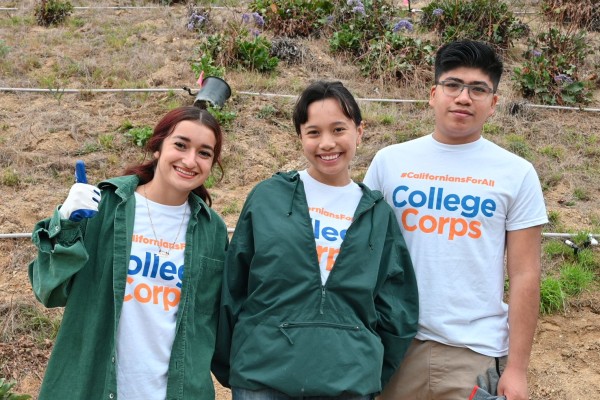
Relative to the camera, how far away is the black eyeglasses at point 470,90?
2.34 meters

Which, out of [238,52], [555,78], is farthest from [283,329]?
[555,78]

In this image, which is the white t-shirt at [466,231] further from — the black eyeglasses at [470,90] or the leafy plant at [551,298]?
the leafy plant at [551,298]

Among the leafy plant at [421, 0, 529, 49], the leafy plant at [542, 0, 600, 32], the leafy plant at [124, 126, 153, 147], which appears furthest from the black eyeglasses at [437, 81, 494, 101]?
the leafy plant at [542, 0, 600, 32]

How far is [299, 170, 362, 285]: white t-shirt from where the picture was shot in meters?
2.22

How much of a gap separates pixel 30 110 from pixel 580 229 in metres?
4.83

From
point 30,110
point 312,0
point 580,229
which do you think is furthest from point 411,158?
point 312,0

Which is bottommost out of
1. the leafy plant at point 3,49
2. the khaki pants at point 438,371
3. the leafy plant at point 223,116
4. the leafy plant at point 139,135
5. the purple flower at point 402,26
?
the leafy plant at point 139,135

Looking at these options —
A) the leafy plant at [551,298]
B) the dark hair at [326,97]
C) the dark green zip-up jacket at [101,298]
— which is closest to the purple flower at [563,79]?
the leafy plant at [551,298]

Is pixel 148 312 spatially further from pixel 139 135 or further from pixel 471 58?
pixel 139 135

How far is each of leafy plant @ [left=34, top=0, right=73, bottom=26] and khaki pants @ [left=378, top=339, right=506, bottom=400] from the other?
24.7 feet

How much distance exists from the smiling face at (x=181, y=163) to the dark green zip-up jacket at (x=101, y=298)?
110 millimetres

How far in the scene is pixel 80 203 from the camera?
6.73 ft

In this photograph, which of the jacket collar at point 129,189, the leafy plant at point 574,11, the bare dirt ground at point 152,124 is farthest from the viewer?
the leafy plant at point 574,11

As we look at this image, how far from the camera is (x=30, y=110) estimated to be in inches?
246
